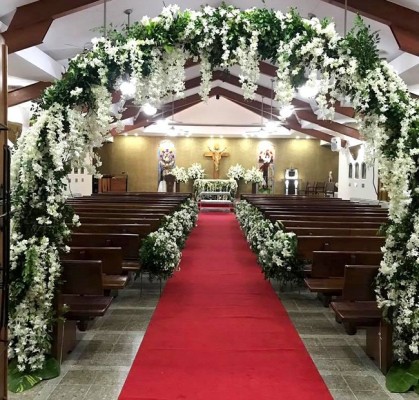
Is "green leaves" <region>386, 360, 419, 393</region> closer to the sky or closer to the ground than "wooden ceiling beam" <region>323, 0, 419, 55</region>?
closer to the ground

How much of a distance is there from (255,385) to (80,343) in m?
1.62

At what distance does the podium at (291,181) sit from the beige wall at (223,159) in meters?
0.27

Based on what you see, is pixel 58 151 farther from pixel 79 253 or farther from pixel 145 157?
pixel 145 157

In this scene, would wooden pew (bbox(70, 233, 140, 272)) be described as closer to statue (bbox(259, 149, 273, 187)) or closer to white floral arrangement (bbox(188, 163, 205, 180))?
white floral arrangement (bbox(188, 163, 205, 180))

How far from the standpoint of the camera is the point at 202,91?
344 centimetres

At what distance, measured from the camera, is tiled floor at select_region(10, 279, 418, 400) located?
2912 millimetres

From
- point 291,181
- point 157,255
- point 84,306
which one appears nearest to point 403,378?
point 84,306

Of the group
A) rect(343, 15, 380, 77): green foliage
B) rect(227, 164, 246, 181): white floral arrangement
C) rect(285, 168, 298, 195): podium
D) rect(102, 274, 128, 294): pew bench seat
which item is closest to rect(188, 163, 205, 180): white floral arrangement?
rect(227, 164, 246, 181): white floral arrangement

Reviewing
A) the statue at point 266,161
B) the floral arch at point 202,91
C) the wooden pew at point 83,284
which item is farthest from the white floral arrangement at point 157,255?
the statue at point 266,161

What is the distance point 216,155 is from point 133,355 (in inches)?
699

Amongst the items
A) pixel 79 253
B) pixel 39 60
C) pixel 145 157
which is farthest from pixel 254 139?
pixel 79 253

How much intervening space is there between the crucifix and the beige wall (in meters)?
0.20

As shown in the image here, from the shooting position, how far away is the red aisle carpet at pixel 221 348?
2.91 metres

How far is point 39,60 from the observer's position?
7836 mm
